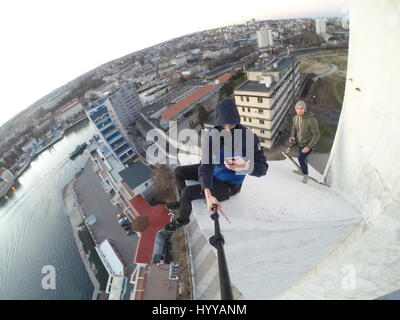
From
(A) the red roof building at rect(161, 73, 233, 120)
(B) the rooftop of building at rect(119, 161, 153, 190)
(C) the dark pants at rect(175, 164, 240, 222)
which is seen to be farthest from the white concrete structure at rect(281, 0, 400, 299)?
(A) the red roof building at rect(161, 73, 233, 120)

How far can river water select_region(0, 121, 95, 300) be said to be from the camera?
786 cm

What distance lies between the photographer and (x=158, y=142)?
12578 millimetres

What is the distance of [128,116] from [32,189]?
10.6 m

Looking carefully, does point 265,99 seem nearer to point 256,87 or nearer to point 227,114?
point 256,87

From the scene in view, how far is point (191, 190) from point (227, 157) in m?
0.42

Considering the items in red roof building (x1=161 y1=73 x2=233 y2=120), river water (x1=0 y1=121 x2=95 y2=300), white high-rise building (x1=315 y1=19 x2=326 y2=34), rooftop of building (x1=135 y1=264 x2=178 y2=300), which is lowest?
river water (x1=0 y1=121 x2=95 y2=300)

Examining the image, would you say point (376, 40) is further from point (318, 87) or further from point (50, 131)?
point (50, 131)

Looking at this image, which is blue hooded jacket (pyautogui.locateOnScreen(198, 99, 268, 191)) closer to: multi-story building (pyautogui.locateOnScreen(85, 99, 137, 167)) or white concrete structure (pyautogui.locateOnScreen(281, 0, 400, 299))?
white concrete structure (pyautogui.locateOnScreen(281, 0, 400, 299))

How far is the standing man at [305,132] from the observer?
1.98 metres

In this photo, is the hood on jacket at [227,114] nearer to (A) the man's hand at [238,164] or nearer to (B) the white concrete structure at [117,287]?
(A) the man's hand at [238,164]

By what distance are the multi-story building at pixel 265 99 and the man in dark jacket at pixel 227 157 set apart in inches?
250

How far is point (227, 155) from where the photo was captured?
4.45 ft

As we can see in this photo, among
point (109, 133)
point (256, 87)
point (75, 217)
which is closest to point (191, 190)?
point (256, 87)
